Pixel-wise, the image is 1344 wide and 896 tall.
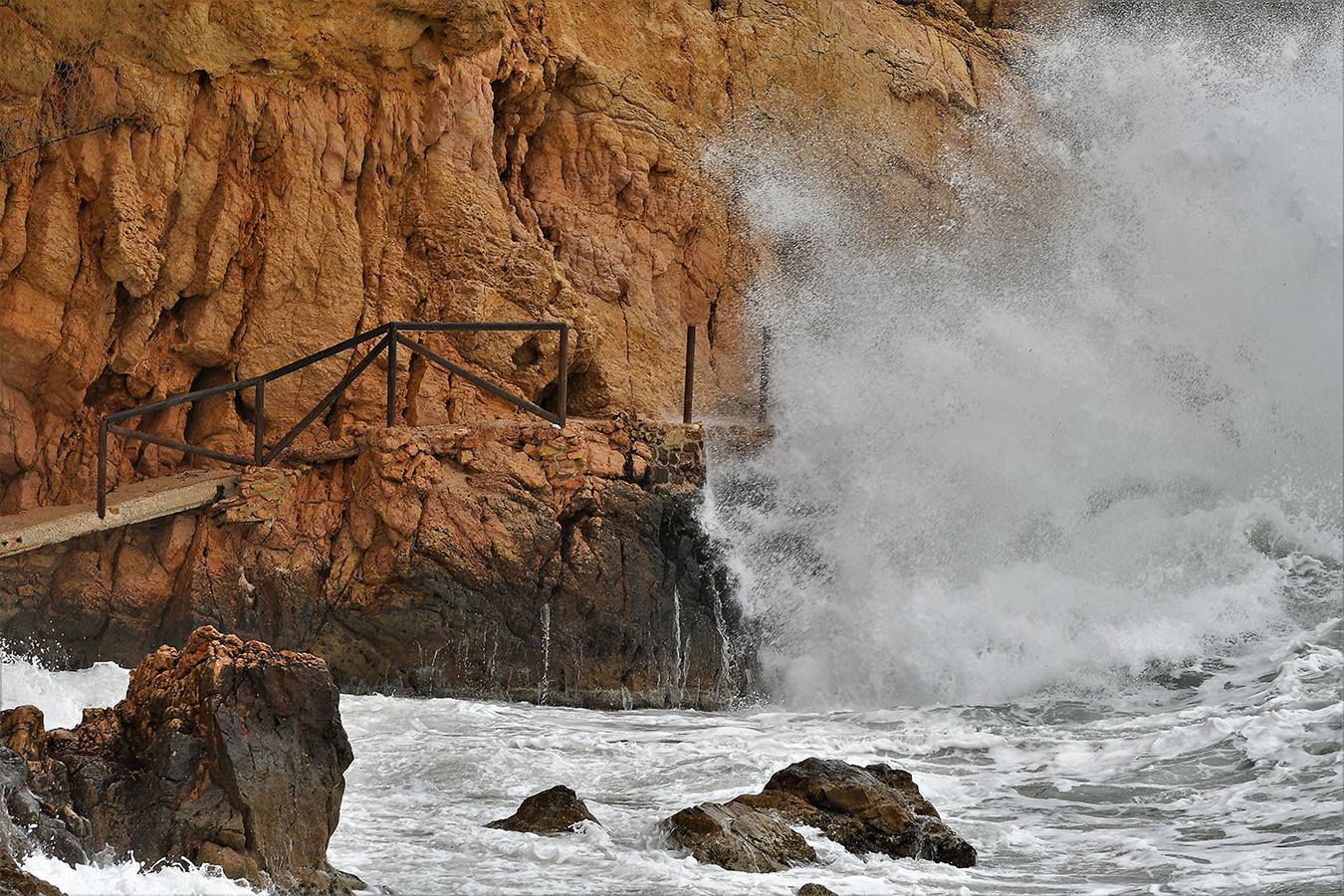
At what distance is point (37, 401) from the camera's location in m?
11.2

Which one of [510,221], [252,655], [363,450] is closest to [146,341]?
[363,450]

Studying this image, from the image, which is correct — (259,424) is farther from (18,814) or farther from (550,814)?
(18,814)

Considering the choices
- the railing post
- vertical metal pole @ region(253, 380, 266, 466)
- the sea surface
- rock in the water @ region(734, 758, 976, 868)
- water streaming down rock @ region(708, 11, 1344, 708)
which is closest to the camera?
the sea surface

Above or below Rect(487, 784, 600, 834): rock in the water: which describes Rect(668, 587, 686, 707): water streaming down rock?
above

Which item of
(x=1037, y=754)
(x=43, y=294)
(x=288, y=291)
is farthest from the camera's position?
(x=288, y=291)

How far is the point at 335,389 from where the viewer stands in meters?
11.4

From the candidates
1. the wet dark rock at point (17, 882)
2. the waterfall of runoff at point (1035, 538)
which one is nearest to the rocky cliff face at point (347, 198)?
the waterfall of runoff at point (1035, 538)

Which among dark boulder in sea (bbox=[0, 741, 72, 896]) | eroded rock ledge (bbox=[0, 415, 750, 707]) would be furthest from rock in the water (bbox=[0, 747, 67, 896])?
eroded rock ledge (bbox=[0, 415, 750, 707])

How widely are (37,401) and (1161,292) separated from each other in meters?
8.93

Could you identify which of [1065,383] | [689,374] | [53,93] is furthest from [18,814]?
[1065,383]

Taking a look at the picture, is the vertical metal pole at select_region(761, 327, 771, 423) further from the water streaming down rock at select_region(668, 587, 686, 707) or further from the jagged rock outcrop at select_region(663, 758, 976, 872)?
the jagged rock outcrop at select_region(663, 758, 976, 872)

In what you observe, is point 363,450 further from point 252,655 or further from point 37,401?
point 252,655

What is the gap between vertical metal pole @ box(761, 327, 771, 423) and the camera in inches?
540

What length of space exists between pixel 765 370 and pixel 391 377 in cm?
367
